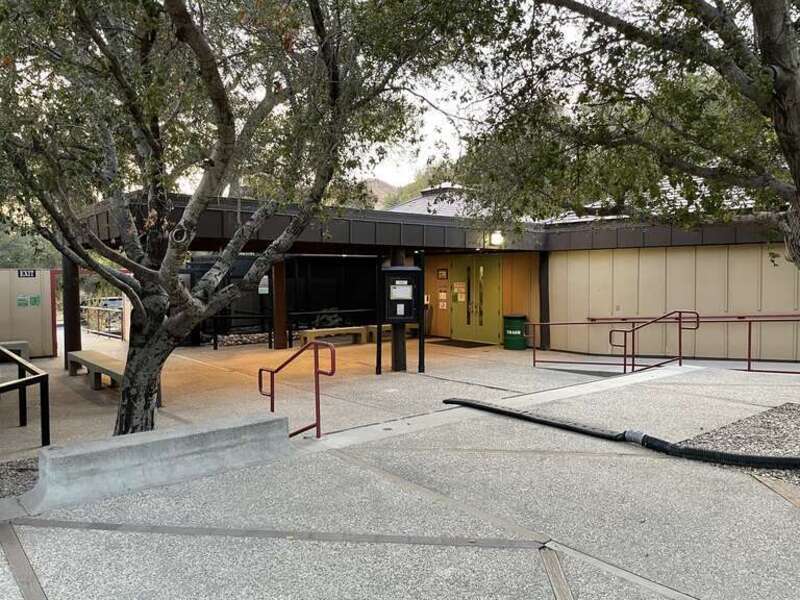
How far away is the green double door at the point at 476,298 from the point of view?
1530cm

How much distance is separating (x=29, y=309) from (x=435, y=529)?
13009 mm

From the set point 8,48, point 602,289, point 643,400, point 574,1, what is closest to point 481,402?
point 643,400

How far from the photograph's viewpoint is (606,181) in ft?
22.2

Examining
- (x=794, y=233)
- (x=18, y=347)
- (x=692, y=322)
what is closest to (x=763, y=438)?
(x=794, y=233)

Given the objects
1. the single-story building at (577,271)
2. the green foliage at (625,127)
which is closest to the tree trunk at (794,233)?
the green foliage at (625,127)

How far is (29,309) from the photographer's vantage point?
13.4 meters

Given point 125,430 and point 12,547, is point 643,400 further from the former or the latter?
point 12,547

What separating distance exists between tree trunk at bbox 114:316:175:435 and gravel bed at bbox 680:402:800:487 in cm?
492

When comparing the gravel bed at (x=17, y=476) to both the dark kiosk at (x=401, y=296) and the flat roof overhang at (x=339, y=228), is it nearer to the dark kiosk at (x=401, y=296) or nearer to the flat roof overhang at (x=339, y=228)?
the flat roof overhang at (x=339, y=228)

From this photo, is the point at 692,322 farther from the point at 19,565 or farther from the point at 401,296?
the point at 19,565

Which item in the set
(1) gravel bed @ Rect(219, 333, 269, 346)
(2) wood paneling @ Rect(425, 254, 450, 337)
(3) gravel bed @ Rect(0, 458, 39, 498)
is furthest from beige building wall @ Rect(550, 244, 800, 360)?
(3) gravel bed @ Rect(0, 458, 39, 498)

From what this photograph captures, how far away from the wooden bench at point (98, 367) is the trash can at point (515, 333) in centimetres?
862

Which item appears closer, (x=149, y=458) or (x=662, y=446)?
(x=149, y=458)

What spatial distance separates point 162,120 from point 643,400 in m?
6.54
